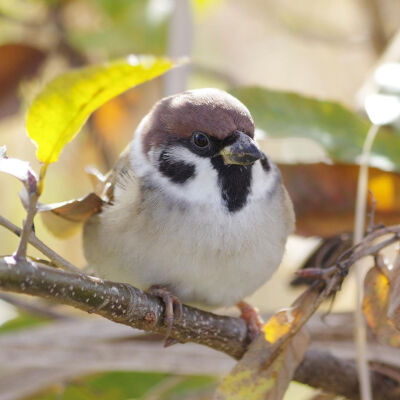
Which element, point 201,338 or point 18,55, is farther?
point 18,55

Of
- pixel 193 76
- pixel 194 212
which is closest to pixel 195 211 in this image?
pixel 194 212

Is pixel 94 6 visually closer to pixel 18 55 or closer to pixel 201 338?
pixel 18 55

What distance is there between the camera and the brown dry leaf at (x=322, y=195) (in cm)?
218

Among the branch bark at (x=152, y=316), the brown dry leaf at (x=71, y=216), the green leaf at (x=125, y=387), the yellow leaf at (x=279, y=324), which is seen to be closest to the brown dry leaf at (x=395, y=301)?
the yellow leaf at (x=279, y=324)

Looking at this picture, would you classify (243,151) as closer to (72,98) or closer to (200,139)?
(200,139)

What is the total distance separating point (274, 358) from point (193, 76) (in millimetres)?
2166

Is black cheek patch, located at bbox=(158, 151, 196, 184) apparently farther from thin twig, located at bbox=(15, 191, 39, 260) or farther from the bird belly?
thin twig, located at bbox=(15, 191, 39, 260)

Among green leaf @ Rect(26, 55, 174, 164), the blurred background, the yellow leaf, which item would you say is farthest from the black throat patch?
green leaf @ Rect(26, 55, 174, 164)

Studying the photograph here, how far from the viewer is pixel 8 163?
1104 mm

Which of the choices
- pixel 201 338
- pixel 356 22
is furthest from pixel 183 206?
pixel 356 22

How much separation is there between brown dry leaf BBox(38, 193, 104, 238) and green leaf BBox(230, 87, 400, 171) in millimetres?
563

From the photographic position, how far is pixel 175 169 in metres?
1.77

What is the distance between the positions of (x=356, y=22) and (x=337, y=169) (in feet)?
4.57

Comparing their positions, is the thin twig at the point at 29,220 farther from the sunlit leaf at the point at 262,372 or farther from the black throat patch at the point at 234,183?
the black throat patch at the point at 234,183
